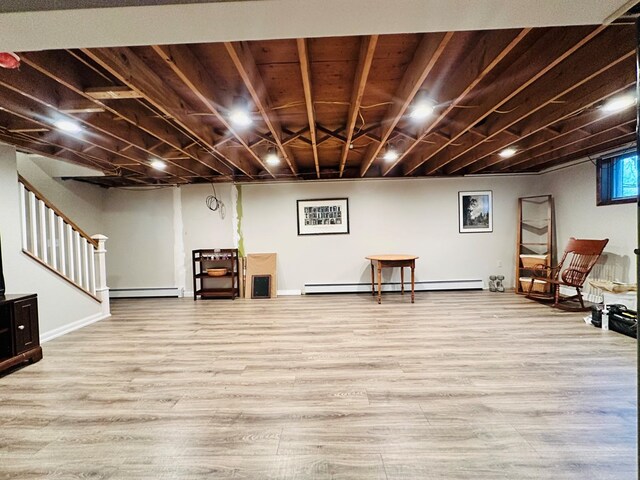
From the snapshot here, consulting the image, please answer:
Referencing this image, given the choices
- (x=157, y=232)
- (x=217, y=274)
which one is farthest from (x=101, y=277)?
(x=217, y=274)

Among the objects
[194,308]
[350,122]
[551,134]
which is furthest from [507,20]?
[194,308]

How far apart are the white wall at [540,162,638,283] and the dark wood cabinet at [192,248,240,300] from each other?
237 inches

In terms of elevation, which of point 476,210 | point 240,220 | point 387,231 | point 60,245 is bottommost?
point 60,245

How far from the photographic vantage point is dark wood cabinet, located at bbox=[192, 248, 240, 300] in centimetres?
588

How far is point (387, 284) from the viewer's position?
6.02m

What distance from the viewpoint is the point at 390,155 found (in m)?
4.38

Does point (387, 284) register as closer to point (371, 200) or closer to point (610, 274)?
point (371, 200)

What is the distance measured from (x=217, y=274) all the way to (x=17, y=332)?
310cm

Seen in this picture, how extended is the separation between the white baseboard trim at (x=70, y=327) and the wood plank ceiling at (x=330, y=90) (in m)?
2.25

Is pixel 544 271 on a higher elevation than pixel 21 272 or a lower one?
lower

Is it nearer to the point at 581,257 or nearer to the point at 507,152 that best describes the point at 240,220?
the point at 507,152

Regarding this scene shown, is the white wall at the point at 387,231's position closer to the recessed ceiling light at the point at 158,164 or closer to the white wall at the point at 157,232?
the white wall at the point at 157,232

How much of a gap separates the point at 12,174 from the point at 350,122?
3.80m

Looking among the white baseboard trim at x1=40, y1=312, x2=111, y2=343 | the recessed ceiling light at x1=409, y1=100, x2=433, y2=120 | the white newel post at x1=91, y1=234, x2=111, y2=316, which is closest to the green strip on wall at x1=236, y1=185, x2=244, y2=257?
the white newel post at x1=91, y1=234, x2=111, y2=316
